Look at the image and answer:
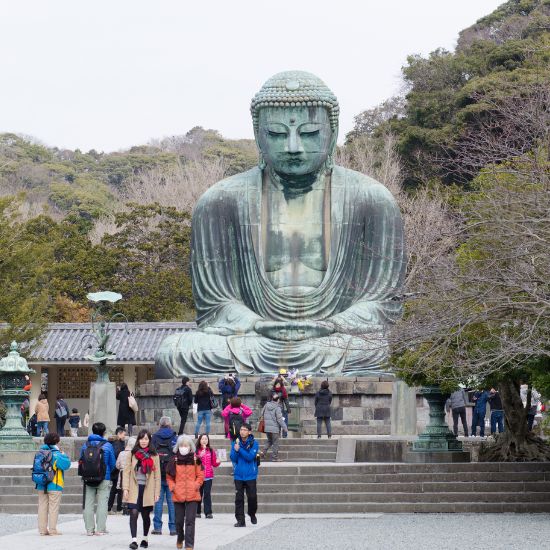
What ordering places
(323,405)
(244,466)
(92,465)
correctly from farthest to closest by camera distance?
(323,405) < (244,466) < (92,465)

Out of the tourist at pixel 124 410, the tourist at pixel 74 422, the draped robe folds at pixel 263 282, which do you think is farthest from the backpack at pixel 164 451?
the tourist at pixel 74 422

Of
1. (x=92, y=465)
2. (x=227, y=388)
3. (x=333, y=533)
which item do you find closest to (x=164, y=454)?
(x=92, y=465)

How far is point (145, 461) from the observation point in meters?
13.5

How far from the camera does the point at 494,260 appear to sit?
583 inches

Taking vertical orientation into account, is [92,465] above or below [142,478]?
above

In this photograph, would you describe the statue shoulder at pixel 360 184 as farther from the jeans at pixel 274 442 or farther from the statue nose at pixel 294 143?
the jeans at pixel 274 442

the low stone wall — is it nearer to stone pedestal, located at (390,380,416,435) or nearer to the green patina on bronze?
the green patina on bronze

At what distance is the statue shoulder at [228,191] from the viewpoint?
25.9 m

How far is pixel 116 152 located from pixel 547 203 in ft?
206

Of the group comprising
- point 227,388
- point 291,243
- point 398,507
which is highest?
point 291,243

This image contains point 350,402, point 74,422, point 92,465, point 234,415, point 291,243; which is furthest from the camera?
point 74,422

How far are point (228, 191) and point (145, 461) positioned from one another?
509 inches

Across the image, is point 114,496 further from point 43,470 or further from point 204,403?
point 204,403

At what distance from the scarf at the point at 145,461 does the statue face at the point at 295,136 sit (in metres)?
12.2
